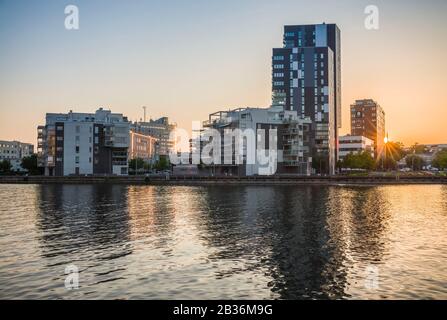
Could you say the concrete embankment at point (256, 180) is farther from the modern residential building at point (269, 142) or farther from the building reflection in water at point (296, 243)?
the building reflection in water at point (296, 243)

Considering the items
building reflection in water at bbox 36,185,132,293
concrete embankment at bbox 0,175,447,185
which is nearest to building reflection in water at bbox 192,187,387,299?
building reflection in water at bbox 36,185,132,293

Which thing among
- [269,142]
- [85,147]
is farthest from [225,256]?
[85,147]

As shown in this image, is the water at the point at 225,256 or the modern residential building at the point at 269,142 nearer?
the water at the point at 225,256

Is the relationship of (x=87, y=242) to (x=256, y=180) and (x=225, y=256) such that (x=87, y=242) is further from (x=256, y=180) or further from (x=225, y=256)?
(x=256, y=180)

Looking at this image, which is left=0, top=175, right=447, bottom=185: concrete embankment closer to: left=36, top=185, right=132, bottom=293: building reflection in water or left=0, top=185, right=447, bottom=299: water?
left=0, top=185, right=447, bottom=299: water

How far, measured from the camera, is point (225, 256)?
29.3 metres

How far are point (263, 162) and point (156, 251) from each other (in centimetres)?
13776

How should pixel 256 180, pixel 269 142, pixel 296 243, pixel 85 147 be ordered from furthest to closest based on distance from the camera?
pixel 85 147 < pixel 269 142 < pixel 256 180 < pixel 296 243

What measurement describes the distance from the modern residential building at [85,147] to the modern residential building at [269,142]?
46999mm

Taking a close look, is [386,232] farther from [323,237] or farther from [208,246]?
[208,246]

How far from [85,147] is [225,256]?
528 feet

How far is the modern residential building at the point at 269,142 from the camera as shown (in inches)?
6496

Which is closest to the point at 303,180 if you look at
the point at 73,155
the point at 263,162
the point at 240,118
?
the point at 263,162

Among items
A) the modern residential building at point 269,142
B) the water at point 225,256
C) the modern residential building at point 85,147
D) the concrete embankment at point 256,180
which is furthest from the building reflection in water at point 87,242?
the modern residential building at point 85,147
